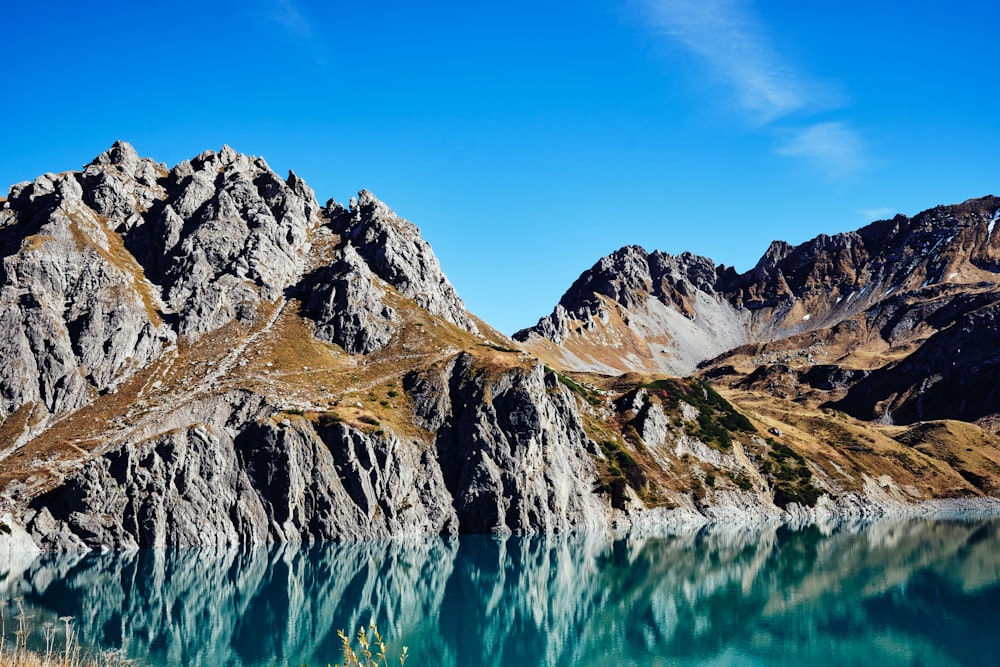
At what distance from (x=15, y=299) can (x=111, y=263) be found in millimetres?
22597

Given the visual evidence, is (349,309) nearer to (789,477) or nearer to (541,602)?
(541,602)

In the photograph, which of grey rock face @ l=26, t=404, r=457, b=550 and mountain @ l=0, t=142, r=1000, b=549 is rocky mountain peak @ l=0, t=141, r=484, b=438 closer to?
mountain @ l=0, t=142, r=1000, b=549

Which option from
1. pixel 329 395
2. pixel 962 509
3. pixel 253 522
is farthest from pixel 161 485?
pixel 962 509

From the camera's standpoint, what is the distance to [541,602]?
84125mm

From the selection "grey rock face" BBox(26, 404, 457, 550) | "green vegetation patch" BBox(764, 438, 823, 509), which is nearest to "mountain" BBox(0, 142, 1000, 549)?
"grey rock face" BBox(26, 404, 457, 550)

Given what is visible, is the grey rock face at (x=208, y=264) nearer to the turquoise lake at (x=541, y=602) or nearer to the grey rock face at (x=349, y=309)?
the grey rock face at (x=349, y=309)

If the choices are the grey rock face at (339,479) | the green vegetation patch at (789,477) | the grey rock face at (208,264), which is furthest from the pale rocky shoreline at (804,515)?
the grey rock face at (208,264)

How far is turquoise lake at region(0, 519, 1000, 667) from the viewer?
6228 centimetres

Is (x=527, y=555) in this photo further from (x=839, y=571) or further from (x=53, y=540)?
(x=53, y=540)

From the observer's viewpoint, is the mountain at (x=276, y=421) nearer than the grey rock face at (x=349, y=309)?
Yes

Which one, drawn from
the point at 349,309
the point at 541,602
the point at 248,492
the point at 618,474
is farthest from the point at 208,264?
the point at 541,602

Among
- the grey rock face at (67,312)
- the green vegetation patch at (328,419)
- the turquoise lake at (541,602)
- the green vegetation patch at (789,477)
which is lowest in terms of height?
the turquoise lake at (541,602)

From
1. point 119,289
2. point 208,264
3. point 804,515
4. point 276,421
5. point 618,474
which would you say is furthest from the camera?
point 208,264

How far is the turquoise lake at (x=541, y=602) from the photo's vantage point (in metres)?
62.3
